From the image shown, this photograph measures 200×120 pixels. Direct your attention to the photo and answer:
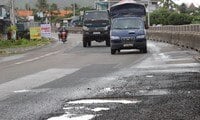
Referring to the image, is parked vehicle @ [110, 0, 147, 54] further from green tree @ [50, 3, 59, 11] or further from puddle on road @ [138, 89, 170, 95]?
green tree @ [50, 3, 59, 11]

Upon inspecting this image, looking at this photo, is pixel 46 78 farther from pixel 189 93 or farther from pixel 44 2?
pixel 44 2

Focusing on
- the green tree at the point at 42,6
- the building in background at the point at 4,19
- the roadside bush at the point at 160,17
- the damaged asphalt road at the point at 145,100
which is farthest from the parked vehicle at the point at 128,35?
the green tree at the point at 42,6

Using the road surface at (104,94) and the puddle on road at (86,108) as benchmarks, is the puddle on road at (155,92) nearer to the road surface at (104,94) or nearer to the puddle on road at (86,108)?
the road surface at (104,94)

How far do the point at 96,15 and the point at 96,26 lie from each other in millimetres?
819

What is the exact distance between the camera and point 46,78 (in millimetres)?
15844

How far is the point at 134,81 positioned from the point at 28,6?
14163 centimetres

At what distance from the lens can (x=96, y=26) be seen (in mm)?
38719

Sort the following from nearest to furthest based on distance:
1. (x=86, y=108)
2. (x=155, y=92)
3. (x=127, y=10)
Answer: (x=86, y=108)
(x=155, y=92)
(x=127, y=10)

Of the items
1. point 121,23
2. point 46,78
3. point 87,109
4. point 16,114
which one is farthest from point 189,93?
point 121,23

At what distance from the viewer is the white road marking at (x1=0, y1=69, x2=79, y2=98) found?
13327 millimetres

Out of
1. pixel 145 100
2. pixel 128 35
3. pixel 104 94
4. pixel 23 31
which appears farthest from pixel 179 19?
pixel 145 100

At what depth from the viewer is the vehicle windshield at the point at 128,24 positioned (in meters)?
28.6

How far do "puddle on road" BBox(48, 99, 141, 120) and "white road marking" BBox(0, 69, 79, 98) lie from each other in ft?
7.60

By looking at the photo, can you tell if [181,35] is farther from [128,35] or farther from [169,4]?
[169,4]
